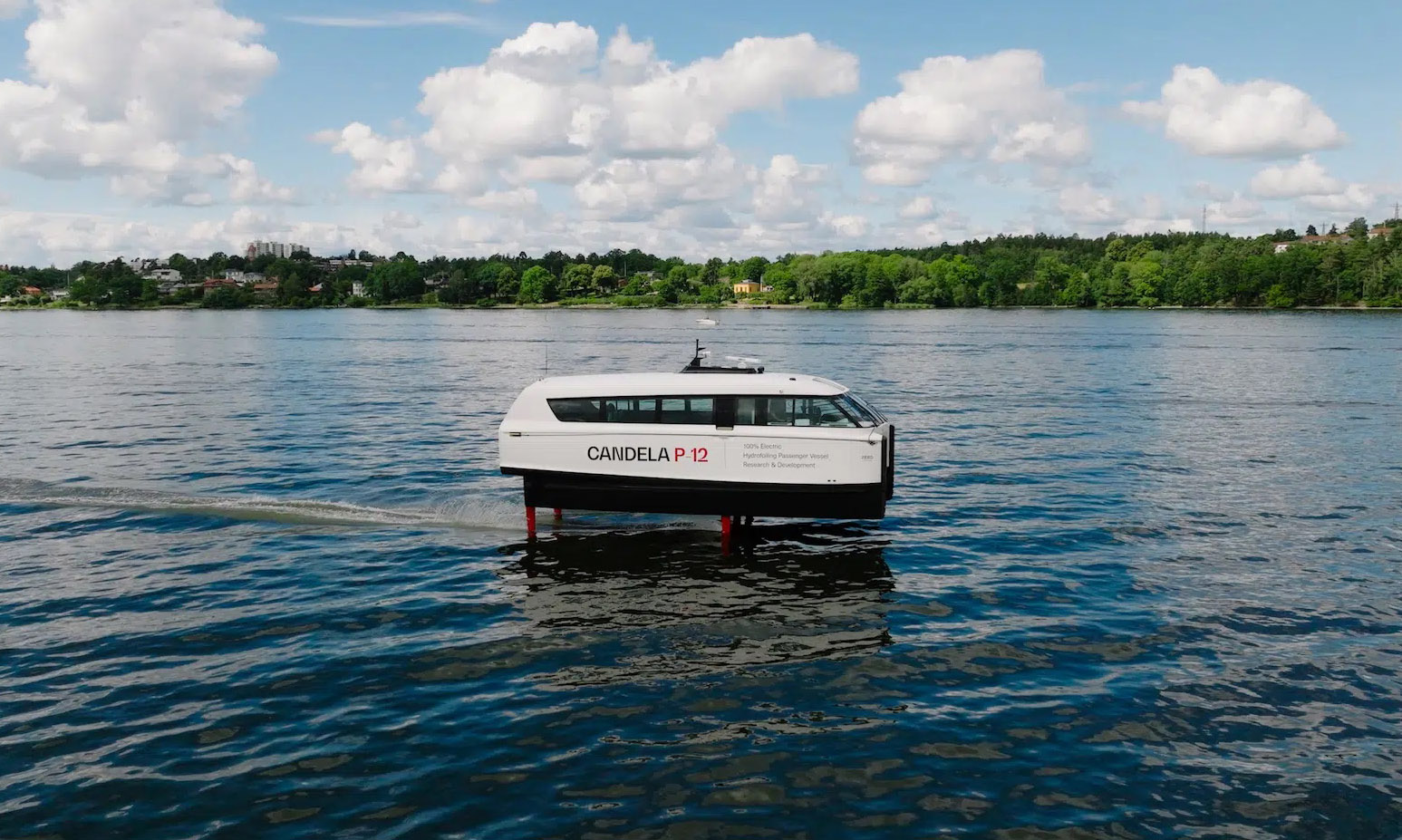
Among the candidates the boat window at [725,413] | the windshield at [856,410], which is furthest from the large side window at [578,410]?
the windshield at [856,410]

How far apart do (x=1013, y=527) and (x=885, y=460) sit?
6.21 meters

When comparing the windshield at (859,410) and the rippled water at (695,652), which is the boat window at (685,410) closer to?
the windshield at (859,410)

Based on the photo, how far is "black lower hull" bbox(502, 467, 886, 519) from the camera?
21172mm

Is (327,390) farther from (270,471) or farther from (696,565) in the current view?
(696,565)

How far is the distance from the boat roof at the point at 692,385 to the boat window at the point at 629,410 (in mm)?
140

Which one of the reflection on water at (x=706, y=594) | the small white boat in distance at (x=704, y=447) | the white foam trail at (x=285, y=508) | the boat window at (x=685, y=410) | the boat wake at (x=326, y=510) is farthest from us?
the white foam trail at (x=285, y=508)

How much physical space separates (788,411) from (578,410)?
4.56m

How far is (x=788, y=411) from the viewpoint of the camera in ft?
70.3

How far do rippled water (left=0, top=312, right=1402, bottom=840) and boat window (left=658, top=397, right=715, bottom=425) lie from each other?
3096 millimetres

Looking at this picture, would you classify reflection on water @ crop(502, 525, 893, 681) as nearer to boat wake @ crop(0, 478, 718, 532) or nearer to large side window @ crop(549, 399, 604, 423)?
boat wake @ crop(0, 478, 718, 532)

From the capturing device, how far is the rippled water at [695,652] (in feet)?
39.8

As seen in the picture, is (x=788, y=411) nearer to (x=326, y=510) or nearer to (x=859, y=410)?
(x=859, y=410)

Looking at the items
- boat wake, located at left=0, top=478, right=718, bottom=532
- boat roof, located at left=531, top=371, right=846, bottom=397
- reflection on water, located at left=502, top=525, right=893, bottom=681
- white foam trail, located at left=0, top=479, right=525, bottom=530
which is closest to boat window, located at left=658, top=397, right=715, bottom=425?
boat roof, located at left=531, top=371, right=846, bottom=397

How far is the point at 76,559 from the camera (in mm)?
22016
